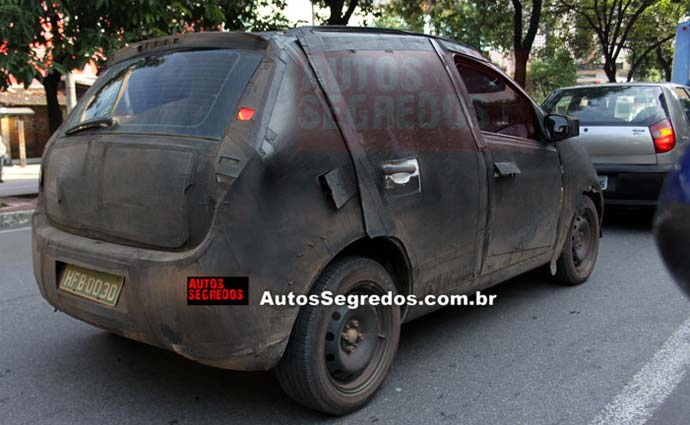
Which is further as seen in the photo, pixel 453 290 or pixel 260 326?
pixel 453 290

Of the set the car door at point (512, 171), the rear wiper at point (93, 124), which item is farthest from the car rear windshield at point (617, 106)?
the rear wiper at point (93, 124)

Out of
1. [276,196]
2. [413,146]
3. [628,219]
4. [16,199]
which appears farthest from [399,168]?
[16,199]

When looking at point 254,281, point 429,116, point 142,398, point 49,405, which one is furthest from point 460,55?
point 49,405

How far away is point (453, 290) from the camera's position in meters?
3.35

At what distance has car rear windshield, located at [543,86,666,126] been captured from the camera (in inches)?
267

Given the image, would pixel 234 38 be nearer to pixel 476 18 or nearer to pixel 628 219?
pixel 628 219

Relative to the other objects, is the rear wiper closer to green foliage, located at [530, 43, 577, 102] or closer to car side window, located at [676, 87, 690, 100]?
car side window, located at [676, 87, 690, 100]

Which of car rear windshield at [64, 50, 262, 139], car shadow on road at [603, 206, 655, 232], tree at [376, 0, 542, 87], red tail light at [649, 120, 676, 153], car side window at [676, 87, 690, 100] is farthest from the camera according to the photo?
tree at [376, 0, 542, 87]

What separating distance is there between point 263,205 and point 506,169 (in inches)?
69.5

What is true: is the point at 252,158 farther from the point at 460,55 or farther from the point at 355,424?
the point at 460,55

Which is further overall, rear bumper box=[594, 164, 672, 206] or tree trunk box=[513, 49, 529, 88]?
tree trunk box=[513, 49, 529, 88]

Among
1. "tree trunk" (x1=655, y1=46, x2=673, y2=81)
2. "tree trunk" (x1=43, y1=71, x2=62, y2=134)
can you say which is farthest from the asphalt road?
"tree trunk" (x1=655, y1=46, x2=673, y2=81)

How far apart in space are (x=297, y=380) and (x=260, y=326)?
0.33 metres

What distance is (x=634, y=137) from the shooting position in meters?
6.67
